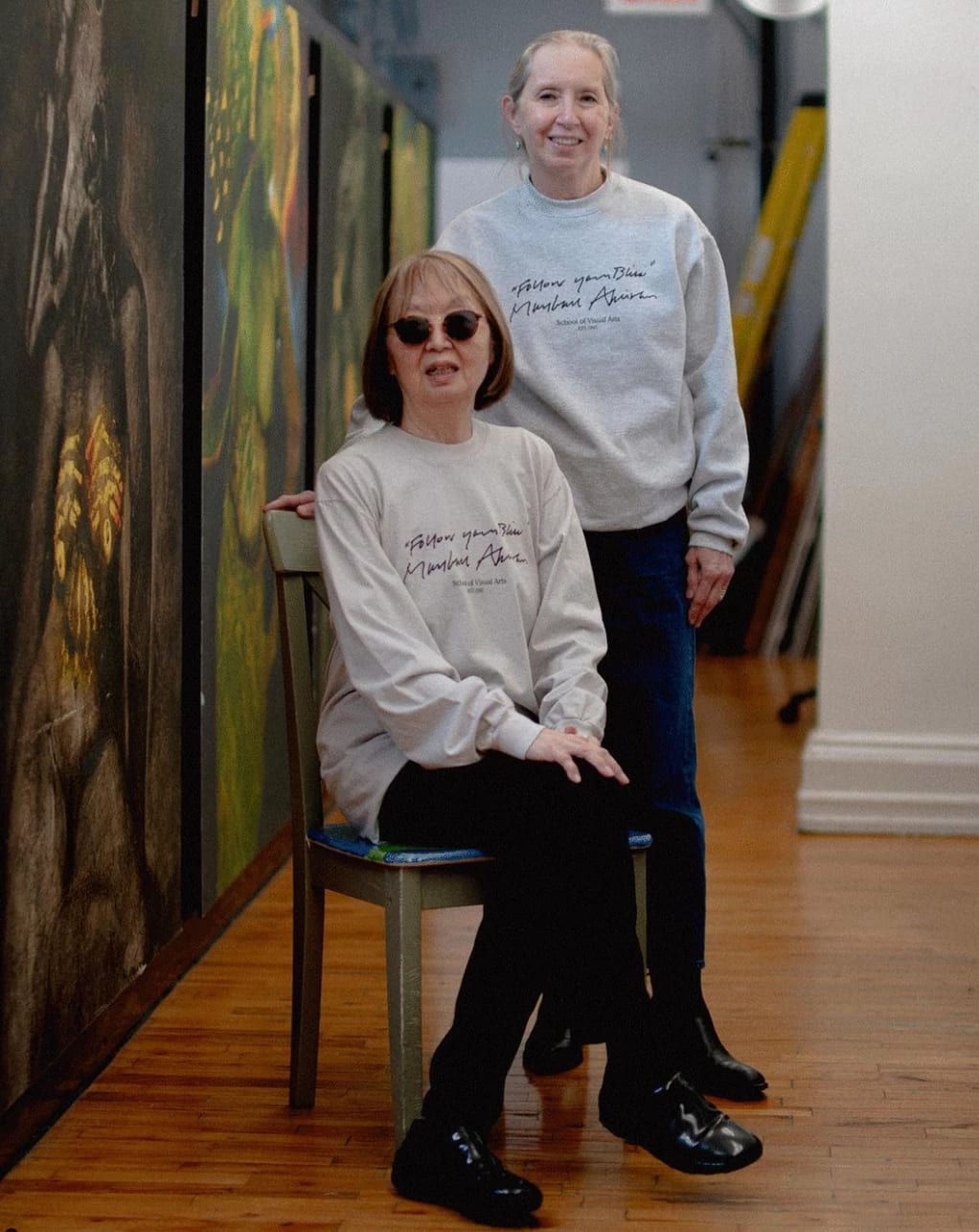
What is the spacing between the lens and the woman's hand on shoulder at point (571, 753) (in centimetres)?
214

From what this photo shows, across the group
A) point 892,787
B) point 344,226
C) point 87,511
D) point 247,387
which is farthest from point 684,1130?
point 344,226

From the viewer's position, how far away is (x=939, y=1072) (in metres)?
2.64

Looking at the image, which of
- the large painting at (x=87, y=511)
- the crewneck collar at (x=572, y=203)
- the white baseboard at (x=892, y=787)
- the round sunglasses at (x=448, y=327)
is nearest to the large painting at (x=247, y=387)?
the large painting at (x=87, y=511)

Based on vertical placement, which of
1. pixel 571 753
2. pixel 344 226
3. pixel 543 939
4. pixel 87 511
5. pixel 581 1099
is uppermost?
pixel 344 226

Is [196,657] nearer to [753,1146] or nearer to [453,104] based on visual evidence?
[753,1146]

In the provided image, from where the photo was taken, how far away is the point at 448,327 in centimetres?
231

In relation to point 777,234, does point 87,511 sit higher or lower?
lower

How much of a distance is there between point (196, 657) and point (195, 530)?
0.76 feet

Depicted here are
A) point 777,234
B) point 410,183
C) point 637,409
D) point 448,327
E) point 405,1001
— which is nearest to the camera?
point 405,1001

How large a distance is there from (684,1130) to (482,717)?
22.5 inches

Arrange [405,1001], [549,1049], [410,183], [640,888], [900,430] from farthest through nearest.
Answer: [410,183], [900,430], [549,1049], [640,888], [405,1001]

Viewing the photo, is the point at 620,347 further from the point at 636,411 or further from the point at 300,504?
the point at 300,504

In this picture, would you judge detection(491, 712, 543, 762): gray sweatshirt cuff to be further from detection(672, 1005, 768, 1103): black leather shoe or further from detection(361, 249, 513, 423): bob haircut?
detection(672, 1005, 768, 1103): black leather shoe

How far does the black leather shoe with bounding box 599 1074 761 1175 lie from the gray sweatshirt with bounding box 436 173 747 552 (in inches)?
32.9
